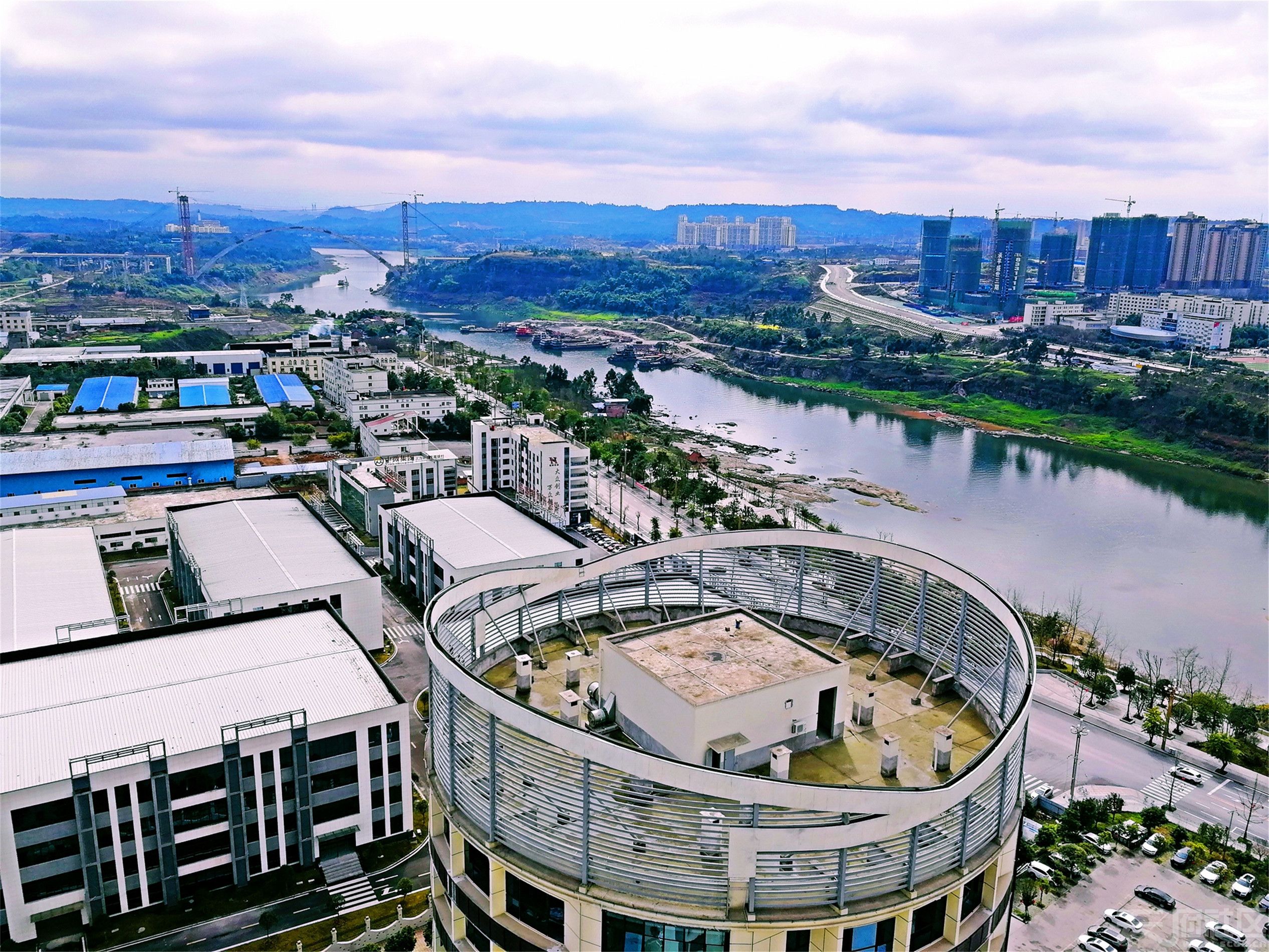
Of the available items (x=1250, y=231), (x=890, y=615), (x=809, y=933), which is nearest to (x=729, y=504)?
(x=890, y=615)

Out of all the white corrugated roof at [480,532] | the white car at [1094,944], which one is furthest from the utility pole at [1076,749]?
the white corrugated roof at [480,532]

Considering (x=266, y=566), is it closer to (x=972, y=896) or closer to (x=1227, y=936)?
(x=972, y=896)

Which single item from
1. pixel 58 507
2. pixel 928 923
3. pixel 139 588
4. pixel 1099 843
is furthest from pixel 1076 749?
pixel 58 507

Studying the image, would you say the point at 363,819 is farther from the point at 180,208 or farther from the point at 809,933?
the point at 180,208

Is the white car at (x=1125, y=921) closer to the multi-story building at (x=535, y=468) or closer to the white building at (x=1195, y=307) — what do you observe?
the multi-story building at (x=535, y=468)

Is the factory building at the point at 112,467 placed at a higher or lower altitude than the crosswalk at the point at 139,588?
higher

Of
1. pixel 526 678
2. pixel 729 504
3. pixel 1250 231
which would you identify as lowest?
pixel 729 504

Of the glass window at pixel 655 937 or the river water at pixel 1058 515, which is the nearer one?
the glass window at pixel 655 937
